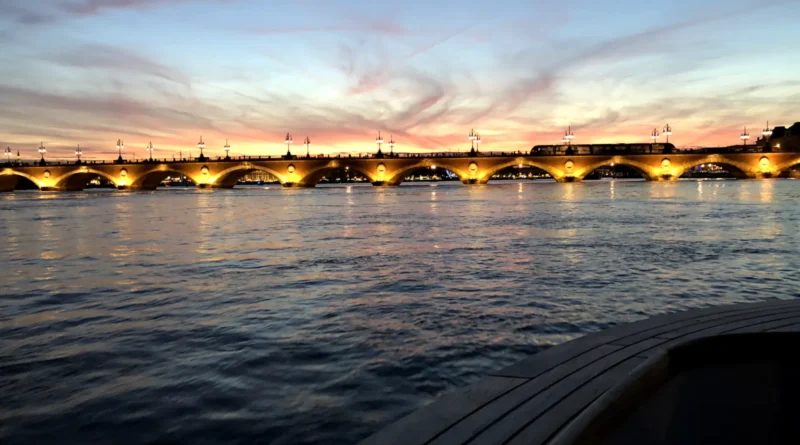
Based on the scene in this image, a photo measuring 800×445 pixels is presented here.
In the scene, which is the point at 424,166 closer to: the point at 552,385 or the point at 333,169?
the point at 333,169

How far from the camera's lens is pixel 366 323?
7469 millimetres

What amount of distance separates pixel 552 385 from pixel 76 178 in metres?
139

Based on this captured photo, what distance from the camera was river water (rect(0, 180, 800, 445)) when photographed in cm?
458

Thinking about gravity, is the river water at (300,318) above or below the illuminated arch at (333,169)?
below

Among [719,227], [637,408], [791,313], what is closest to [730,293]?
[791,313]

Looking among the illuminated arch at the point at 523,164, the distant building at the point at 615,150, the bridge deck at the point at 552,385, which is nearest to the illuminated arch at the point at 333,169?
the illuminated arch at the point at 523,164

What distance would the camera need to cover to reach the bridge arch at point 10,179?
109 metres

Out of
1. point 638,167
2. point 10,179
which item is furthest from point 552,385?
point 10,179

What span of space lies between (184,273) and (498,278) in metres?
6.78

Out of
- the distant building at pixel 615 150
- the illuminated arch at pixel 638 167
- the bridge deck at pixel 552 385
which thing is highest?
the distant building at pixel 615 150

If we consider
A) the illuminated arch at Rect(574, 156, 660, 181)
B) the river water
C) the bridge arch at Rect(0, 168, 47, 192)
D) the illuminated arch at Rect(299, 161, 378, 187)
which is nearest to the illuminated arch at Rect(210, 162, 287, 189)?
the illuminated arch at Rect(299, 161, 378, 187)

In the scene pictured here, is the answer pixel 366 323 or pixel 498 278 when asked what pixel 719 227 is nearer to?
pixel 498 278

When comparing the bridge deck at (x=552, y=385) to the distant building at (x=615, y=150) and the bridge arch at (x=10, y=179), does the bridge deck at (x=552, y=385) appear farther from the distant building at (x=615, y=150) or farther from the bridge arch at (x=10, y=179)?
the bridge arch at (x=10, y=179)

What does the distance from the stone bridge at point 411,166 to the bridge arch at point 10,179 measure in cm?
20
